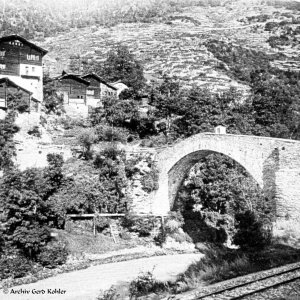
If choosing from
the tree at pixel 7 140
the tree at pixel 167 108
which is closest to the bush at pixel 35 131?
the tree at pixel 7 140

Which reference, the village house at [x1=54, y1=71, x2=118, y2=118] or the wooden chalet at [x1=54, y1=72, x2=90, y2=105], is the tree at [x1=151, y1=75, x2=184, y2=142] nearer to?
the village house at [x1=54, y1=71, x2=118, y2=118]

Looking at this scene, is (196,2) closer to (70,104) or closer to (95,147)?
(70,104)

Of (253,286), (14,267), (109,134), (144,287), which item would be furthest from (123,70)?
(253,286)

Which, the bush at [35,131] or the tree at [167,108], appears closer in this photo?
the bush at [35,131]

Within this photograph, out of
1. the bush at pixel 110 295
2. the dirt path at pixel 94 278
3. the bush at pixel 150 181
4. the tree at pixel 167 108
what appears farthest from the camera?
the tree at pixel 167 108

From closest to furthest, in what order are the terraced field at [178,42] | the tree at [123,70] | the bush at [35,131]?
the bush at [35,131] → the tree at [123,70] → the terraced field at [178,42]

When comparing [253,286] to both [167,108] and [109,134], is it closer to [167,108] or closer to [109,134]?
[109,134]

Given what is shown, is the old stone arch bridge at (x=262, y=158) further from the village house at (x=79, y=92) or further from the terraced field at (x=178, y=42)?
the terraced field at (x=178, y=42)

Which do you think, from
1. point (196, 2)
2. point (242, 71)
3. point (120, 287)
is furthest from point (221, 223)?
point (196, 2)
